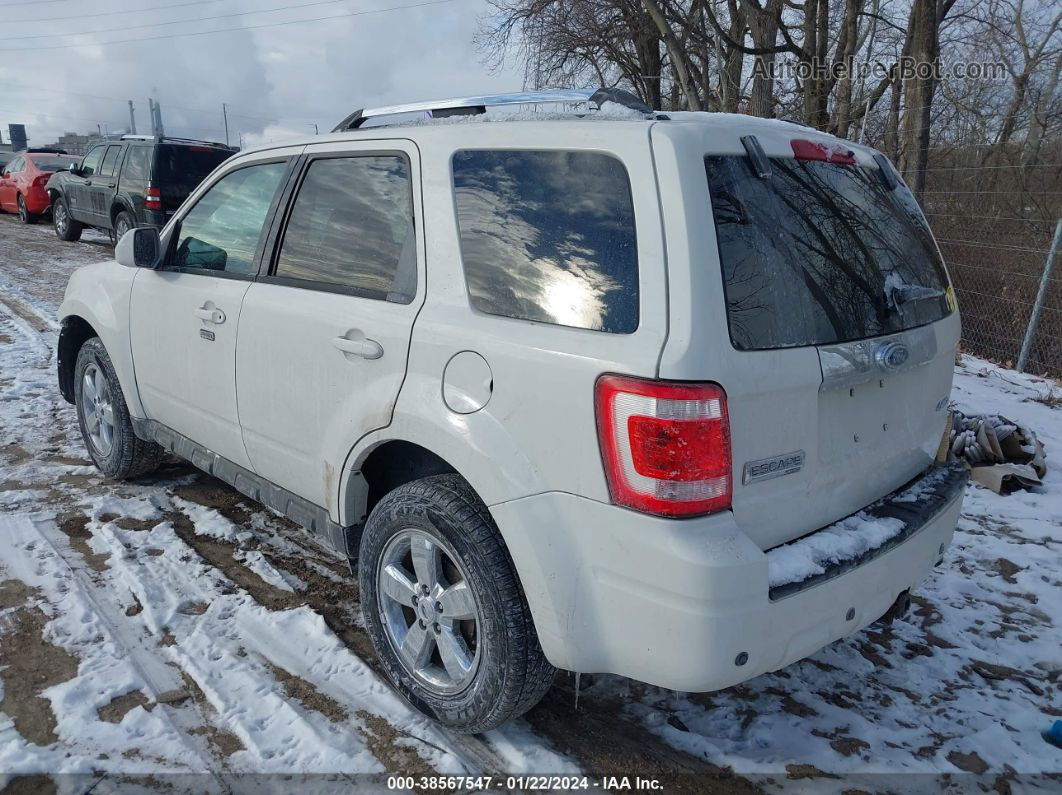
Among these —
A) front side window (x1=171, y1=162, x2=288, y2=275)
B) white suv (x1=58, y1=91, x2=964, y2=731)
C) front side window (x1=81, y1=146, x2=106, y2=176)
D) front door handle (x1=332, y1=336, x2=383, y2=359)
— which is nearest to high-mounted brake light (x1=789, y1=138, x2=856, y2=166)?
white suv (x1=58, y1=91, x2=964, y2=731)

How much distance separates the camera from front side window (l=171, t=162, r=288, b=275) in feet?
11.5

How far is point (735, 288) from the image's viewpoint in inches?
84.4

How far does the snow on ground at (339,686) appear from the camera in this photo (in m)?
2.55

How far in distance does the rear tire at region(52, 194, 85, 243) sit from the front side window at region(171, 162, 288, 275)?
12.3m

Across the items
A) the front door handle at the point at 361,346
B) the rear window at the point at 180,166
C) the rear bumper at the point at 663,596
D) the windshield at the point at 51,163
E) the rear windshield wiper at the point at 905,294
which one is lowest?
the rear bumper at the point at 663,596

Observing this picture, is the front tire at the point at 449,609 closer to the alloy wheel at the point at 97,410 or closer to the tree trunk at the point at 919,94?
the alloy wheel at the point at 97,410

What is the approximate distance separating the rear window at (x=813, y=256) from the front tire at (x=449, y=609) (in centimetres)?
97

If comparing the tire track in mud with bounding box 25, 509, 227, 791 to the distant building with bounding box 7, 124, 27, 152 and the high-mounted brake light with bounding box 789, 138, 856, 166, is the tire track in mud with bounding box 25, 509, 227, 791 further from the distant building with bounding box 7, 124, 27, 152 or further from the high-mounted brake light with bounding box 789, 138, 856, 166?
the distant building with bounding box 7, 124, 27, 152

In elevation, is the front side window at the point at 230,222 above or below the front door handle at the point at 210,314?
above

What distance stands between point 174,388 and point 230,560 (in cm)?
88

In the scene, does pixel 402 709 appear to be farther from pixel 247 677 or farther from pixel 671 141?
pixel 671 141

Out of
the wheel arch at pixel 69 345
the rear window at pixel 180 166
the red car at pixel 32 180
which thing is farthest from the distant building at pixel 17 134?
the wheel arch at pixel 69 345

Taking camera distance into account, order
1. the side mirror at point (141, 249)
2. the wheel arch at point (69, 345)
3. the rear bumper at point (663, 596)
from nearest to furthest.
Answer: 1. the rear bumper at point (663, 596)
2. the side mirror at point (141, 249)
3. the wheel arch at point (69, 345)

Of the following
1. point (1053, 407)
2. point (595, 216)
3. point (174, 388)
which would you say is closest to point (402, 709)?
point (595, 216)
